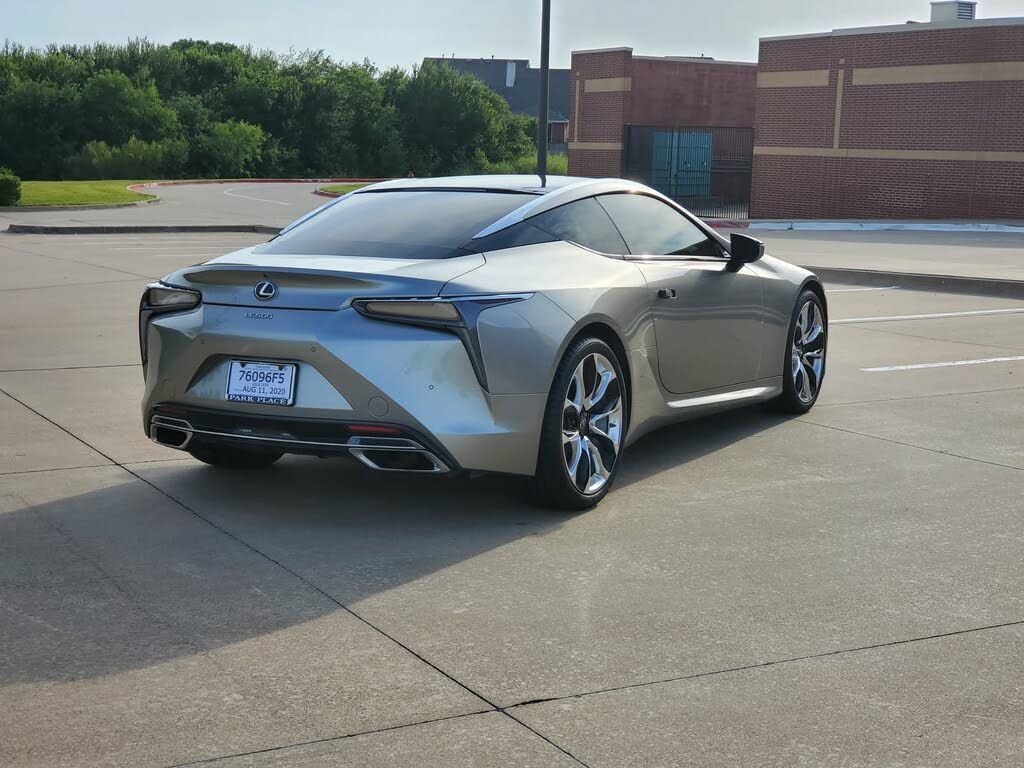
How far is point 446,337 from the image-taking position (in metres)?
5.54

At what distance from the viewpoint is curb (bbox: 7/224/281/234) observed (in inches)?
1056

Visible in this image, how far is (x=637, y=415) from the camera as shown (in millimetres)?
6602

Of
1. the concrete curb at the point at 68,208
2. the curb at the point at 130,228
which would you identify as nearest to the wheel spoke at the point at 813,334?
the curb at the point at 130,228

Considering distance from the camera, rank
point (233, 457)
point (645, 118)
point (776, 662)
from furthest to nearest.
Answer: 1. point (645, 118)
2. point (233, 457)
3. point (776, 662)

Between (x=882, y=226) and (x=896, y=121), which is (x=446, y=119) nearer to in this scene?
(x=896, y=121)

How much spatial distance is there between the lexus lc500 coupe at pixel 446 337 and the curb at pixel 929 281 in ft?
36.1

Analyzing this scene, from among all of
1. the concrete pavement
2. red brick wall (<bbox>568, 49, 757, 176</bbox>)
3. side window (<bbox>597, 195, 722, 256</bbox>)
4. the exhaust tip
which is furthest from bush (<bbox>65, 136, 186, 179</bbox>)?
the exhaust tip

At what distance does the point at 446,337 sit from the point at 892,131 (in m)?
32.5

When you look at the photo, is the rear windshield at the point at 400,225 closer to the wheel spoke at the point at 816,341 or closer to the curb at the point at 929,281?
the wheel spoke at the point at 816,341

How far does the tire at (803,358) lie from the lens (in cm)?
823

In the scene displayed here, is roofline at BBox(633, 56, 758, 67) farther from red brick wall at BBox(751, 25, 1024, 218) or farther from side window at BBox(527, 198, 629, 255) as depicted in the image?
side window at BBox(527, 198, 629, 255)

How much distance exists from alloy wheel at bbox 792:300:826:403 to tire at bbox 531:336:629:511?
2260mm

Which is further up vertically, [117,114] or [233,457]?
[117,114]

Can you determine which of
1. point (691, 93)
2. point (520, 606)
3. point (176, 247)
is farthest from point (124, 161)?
point (520, 606)
